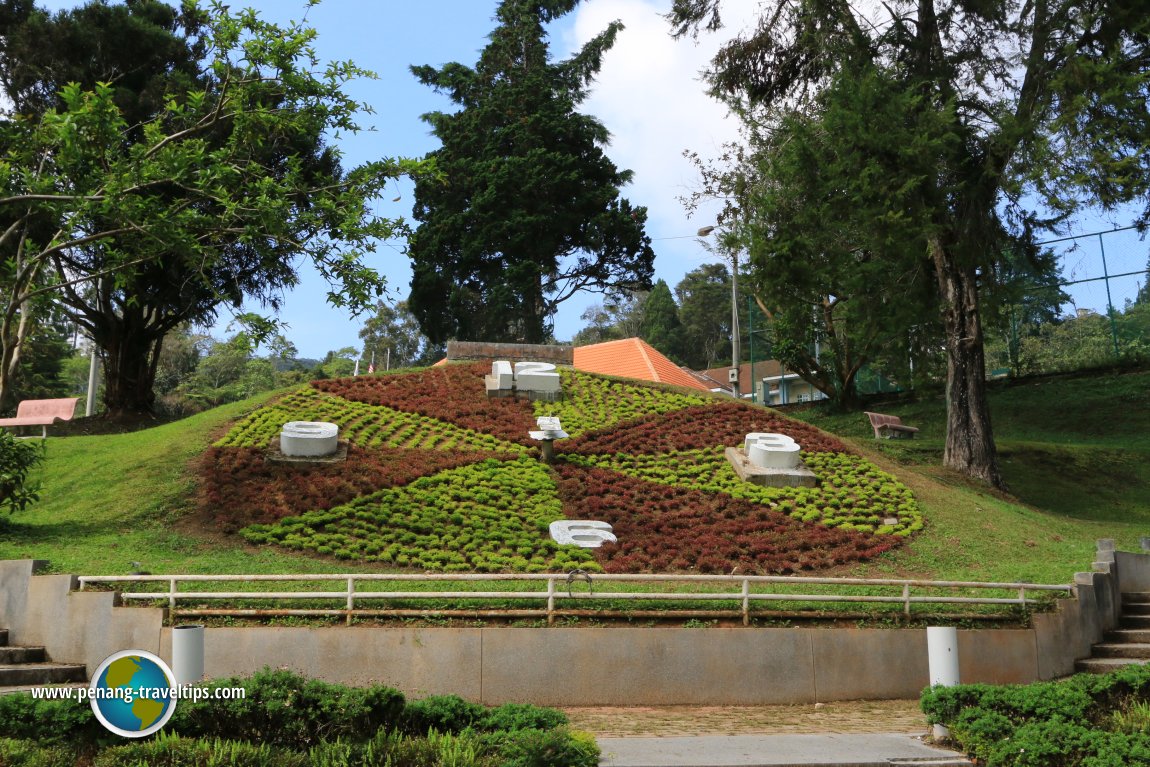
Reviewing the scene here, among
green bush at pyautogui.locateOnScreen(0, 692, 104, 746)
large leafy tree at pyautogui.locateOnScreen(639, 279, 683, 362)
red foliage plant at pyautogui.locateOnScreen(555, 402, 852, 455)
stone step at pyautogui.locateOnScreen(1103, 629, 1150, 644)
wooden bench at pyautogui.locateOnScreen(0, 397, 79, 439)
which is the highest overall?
large leafy tree at pyautogui.locateOnScreen(639, 279, 683, 362)

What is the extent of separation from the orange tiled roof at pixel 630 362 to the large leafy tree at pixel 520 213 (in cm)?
643

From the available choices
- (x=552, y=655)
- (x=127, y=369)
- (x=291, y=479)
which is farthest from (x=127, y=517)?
(x=127, y=369)

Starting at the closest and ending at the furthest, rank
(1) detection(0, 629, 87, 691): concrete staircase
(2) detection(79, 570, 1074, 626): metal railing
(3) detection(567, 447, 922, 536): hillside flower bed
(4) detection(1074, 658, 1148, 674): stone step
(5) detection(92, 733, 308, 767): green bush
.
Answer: (5) detection(92, 733, 308, 767): green bush
(1) detection(0, 629, 87, 691): concrete staircase
(2) detection(79, 570, 1074, 626): metal railing
(4) detection(1074, 658, 1148, 674): stone step
(3) detection(567, 447, 922, 536): hillside flower bed

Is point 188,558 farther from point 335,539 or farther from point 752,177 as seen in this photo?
point 752,177

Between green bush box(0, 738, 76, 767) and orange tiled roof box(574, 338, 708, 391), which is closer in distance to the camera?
green bush box(0, 738, 76, 767)

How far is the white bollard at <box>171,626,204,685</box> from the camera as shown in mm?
7258

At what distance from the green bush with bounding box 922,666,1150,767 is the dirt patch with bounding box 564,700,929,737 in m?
0.92

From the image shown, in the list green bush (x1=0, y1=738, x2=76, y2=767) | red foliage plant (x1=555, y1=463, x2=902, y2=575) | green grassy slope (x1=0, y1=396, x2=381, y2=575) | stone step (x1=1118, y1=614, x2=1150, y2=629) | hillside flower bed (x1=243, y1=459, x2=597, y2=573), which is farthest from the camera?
red foliage plant (x1=555, y1=463, x2=902, y2=575)

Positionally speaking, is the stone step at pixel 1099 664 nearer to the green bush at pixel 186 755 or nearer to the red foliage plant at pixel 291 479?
the green bush at pixel 186 755

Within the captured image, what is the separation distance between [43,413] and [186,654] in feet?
60.0

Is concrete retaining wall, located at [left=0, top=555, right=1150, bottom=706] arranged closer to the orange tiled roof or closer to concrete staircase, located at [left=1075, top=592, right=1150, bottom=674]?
concrete staircase, located at [left=1075, top=592, right=1150, bottom=674]

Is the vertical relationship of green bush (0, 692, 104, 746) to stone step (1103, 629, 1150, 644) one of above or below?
above

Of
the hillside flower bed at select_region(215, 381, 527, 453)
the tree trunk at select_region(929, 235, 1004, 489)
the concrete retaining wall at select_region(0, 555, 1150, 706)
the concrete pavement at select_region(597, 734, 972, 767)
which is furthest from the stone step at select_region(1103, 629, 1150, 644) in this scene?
the hillside flower bed at select_region(215, 381, 527, 453)

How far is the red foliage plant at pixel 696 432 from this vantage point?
19.1 meters
